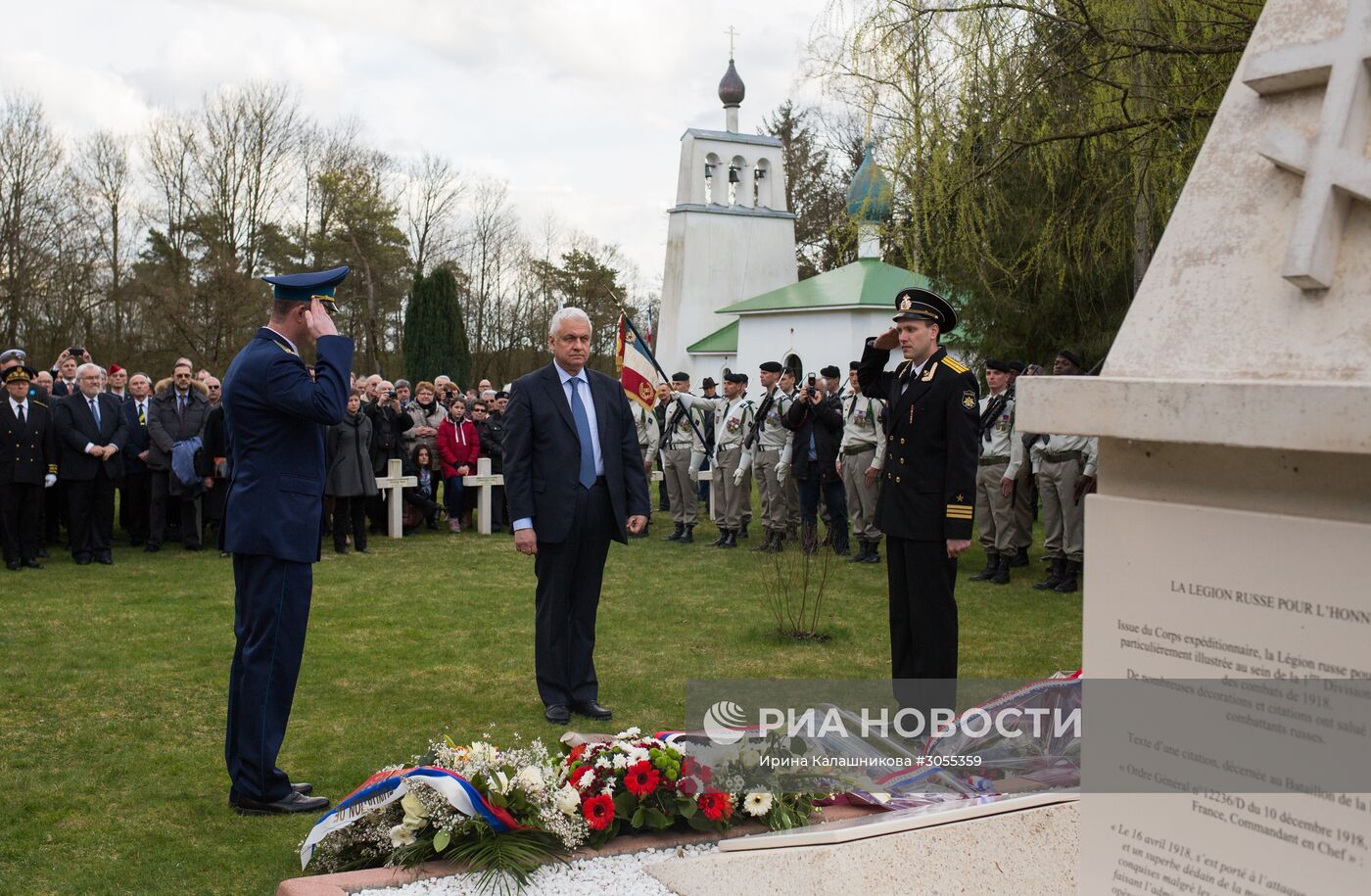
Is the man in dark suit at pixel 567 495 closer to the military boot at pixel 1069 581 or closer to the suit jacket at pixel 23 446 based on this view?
the military boot at pixel 1069 581

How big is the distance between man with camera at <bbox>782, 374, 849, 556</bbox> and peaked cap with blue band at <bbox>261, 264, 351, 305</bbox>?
936cm

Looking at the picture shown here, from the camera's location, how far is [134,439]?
13492 millimetres

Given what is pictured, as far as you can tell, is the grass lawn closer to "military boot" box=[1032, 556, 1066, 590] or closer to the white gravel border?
"military boot" box=[1032, 556, 1066, 590]

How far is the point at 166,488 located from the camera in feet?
44.1

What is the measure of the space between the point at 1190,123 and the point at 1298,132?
4.48 metres

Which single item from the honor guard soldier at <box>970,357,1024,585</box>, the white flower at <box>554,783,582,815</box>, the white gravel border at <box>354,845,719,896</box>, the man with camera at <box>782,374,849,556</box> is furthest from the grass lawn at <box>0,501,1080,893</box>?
the man with camera at <box>782,374,849,556</box>

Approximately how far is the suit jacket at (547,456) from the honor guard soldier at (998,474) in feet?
19.5

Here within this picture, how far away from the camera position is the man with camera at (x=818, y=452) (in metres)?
14.1

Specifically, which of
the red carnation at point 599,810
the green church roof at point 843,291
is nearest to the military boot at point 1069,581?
the red carnation at point 599,810

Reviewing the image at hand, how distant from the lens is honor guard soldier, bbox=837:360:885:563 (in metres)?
13.7

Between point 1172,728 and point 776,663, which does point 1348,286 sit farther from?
point 776,663

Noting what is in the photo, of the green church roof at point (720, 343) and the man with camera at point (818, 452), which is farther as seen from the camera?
the green church roof at point (720, 343)

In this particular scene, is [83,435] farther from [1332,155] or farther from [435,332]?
[435,332]

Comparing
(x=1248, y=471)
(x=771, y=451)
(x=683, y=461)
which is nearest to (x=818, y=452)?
(x=771, y=451)
